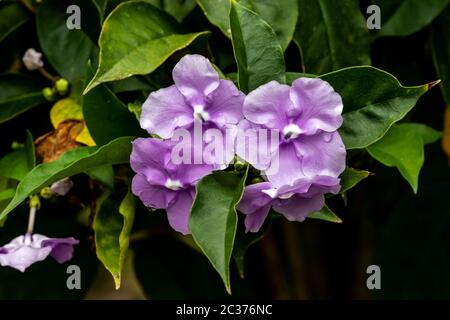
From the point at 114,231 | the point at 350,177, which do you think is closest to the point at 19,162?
the point at 114,231

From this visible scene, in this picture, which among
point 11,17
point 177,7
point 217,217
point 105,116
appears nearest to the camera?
point 217,217

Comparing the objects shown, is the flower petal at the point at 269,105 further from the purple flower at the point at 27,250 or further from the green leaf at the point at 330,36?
the purple flower at the point at 27,250

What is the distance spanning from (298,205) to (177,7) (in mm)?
377

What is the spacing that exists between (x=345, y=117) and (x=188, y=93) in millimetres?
199

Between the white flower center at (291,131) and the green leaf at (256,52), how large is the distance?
6 cm

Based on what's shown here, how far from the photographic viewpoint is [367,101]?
37.7 inches

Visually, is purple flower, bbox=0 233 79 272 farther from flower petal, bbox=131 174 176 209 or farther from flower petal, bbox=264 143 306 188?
flower petal, bbox=264 143 306 188

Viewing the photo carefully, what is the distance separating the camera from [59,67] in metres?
1.19

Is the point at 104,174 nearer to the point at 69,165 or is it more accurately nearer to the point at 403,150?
the point at 69,165

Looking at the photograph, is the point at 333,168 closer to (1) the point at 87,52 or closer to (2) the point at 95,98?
(2) the point at 95,98

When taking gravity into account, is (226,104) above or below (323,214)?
above

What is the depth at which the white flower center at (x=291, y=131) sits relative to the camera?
921 millimetres

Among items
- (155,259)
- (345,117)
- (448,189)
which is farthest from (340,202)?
(345,117)

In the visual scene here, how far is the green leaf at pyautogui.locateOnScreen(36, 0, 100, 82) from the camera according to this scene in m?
1.18
